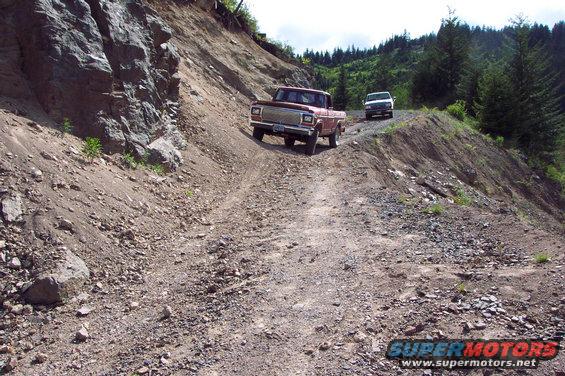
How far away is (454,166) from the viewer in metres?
19.7

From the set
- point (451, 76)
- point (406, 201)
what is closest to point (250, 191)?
point (406, 201)

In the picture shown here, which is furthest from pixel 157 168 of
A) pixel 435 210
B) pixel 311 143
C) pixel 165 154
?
pixel 311 143

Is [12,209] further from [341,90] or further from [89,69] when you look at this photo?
[341,90]

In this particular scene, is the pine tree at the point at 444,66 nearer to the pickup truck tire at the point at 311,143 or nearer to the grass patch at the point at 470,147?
the grass patch at the point at 470,147

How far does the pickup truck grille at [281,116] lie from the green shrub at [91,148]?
6881 millimetres

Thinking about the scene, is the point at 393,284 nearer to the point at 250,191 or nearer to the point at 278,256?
the point at 278,256

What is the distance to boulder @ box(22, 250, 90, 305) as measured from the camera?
17.0ft

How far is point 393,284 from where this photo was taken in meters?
5.16

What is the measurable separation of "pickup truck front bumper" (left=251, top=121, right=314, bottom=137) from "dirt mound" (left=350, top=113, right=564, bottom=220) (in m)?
1.99

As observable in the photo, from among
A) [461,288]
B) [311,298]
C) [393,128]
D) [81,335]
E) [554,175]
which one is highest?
[554,175]

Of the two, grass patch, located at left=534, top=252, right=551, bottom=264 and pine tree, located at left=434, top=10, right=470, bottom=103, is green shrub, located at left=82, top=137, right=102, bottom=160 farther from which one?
pine tree, located at left=434, top=10, right=470, bottom=103

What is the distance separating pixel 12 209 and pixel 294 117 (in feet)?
31.3

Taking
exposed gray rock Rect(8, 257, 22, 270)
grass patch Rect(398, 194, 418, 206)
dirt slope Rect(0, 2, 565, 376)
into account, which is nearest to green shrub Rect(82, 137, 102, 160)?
dirt slope Rect(0, 2, 565, 376)

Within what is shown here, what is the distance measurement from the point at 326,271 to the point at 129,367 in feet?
8.21
